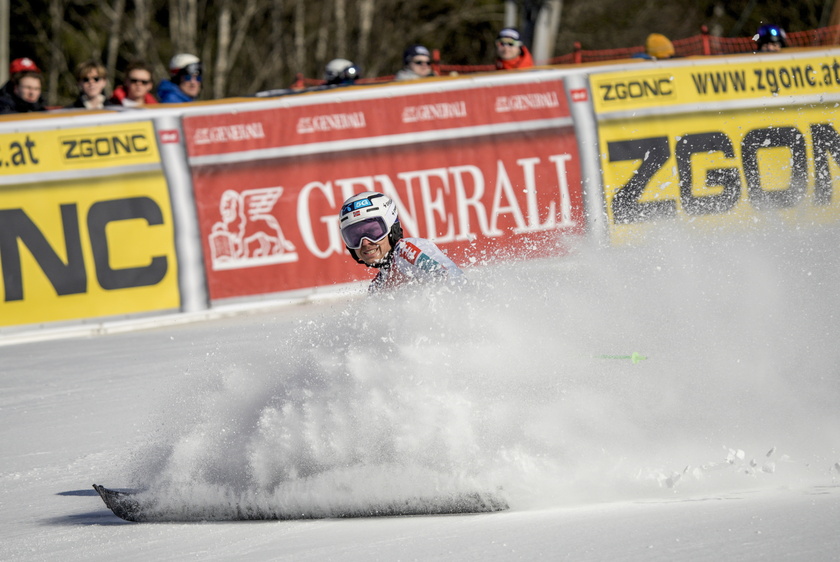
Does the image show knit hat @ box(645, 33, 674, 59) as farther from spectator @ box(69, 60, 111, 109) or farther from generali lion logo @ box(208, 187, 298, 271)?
spectator @ box(69, 60, 111, 109)

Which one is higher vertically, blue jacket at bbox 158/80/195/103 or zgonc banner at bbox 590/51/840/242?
blue jacket at bbox 158/80/195/103

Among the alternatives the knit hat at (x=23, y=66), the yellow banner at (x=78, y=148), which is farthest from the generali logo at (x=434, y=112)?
the knit hat at (x=23, y=66)

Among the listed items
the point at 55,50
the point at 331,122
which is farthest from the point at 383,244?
the point at 55,50

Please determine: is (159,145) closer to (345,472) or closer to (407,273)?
(407,273)

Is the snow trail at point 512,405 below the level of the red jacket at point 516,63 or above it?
below

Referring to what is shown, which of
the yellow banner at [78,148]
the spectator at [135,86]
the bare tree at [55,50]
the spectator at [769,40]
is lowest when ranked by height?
the yellow banner at [78,148]

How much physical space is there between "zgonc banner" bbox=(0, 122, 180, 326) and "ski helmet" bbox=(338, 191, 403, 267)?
560 cm

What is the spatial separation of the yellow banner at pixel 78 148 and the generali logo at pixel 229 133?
0.50 m

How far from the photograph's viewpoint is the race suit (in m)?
5.96

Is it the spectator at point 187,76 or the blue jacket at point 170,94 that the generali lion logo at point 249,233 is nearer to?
the blue jacket at point 170,94

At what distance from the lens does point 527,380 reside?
543cm

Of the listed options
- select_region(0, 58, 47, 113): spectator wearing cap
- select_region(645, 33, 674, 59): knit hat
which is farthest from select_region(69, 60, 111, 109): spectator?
select_region(645, 33, 674, 59): knit hat

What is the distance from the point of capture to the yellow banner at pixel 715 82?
13.0m

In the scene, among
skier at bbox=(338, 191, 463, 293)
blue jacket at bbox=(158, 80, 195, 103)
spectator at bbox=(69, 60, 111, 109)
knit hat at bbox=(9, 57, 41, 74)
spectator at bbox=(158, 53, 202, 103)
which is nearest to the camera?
skier at bbox=(338, 191, 463, 293)
